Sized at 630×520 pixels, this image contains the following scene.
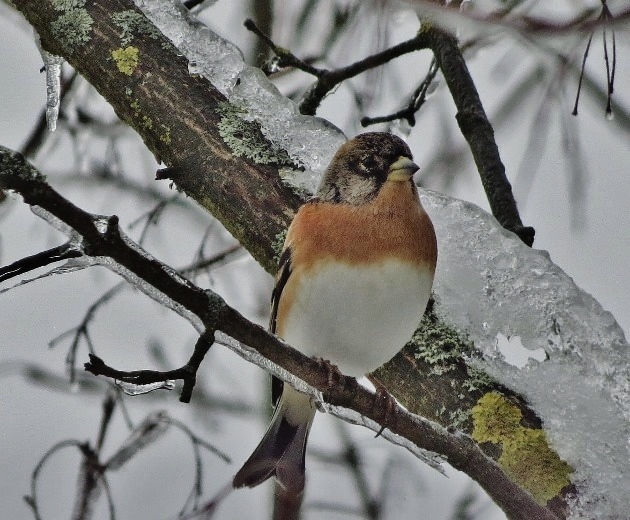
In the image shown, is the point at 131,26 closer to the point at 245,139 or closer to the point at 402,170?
the point at 245,139

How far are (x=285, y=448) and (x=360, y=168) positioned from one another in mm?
958

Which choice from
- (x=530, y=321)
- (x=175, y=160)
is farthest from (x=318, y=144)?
(x=530, y=321)

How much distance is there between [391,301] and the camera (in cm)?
248

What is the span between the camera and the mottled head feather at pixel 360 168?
2.79 m

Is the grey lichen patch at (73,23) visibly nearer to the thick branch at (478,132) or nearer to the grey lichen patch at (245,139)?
the grey lichen patch at (245,139)

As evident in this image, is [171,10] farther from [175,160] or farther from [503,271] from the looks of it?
[503,271]

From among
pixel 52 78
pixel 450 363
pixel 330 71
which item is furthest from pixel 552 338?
pixel 52 78

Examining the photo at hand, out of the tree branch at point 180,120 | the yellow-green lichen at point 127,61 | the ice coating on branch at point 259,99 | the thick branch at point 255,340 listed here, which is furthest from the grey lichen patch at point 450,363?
the yellow-green lichen at point 127,61

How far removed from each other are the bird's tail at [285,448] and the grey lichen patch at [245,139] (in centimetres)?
76

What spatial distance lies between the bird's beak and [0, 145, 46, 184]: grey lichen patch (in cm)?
159

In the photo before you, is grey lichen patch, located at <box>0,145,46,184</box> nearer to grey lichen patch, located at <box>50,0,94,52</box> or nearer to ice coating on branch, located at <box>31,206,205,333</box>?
ice coating on branch, located at <box>31,206,205,333</box>

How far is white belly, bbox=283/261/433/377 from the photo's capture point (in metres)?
2.48

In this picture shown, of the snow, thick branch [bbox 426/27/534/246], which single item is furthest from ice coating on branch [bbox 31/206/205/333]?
thick branch [bbox 426/27/534/246]

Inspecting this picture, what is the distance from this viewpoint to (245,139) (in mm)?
2920
